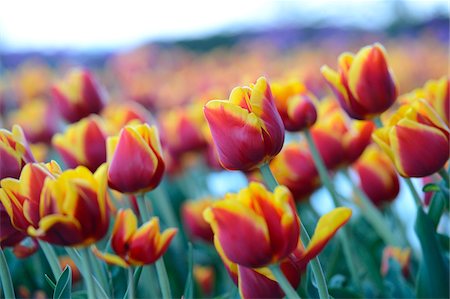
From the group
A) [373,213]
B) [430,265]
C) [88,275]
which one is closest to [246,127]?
[88,275]

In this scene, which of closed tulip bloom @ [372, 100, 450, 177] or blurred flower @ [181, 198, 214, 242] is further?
blurred flower @ [181, 198, 214, 242]

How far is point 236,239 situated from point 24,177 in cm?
19

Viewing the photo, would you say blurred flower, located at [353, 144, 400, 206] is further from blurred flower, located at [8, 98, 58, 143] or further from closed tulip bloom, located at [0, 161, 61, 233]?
blurred flower, located at [8, 98, 58, 143]

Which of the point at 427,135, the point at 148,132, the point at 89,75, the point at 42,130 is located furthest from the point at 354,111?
the point at 42,130

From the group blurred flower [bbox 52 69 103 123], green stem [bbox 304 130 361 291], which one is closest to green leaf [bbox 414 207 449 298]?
green stem [bbox 304 130 361 291]

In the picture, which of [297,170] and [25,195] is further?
[297,170]

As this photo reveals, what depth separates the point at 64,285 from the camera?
Result: 63 centimetres

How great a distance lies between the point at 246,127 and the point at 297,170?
14.8 inches

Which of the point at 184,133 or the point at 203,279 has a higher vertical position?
the point at 184,133

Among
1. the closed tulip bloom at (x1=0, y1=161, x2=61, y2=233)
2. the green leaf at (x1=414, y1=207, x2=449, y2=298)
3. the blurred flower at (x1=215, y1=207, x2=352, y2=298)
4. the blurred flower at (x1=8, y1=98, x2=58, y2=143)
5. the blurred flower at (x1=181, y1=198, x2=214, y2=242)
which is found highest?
the closed tulip bloom at (x1=0, y1=161, x2=61, y2=233)

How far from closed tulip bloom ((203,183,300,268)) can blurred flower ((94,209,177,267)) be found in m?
0.11

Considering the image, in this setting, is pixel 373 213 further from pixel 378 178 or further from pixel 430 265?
pixel 430 265

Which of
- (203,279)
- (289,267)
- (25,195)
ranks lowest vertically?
(203,279)

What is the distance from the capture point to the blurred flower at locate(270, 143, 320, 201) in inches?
38.3
